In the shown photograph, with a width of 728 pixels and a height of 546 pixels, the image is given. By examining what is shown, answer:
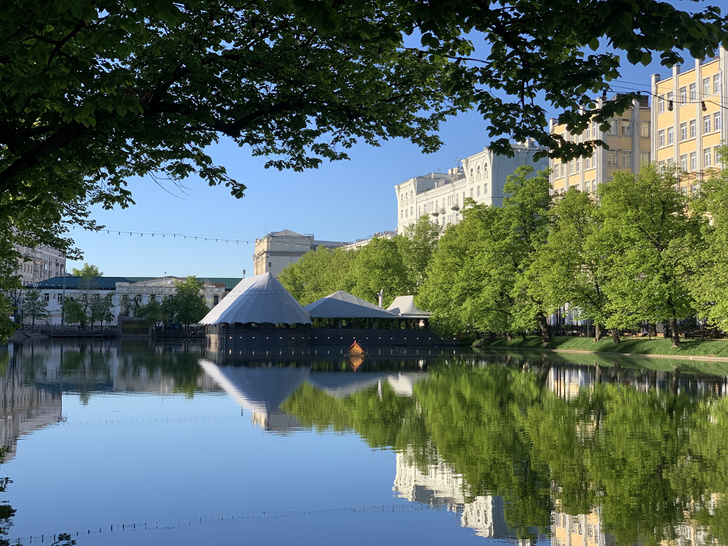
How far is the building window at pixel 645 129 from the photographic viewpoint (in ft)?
300

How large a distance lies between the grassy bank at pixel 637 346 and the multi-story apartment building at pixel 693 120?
17.7 metres

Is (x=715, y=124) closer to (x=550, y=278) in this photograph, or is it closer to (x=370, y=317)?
(x=550, y=278)

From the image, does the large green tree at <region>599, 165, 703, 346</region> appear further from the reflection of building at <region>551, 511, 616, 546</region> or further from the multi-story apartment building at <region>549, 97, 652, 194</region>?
the reflection of building at <region>551, 511, 616, 546</region>

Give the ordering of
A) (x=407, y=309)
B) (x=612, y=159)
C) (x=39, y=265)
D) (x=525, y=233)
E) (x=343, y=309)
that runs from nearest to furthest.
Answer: (x=525, y=233)
(x=343, y=309)
(x=407, y=309)
(x=612, y=159)
(x=39, y=265)

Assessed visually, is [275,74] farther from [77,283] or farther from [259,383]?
[77,283]

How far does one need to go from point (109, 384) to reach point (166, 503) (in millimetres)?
23150

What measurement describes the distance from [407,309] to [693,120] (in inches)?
1250

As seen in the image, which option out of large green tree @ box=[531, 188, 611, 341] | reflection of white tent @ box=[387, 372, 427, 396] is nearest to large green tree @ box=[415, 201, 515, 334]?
large green tree @ box=[531, 188, 611, 341]

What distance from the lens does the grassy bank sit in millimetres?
50594

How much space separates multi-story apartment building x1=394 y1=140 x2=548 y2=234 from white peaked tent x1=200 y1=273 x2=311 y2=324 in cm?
2681

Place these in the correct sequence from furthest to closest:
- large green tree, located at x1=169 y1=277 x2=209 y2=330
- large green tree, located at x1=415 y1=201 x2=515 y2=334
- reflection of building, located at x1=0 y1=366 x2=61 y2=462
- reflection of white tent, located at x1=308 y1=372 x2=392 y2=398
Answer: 1. large green tree, located at x1=169 y1=277 x2=209 y2=330
2. large green tree, located at x1=415 y1=201 x2=515 y2=334
3. reflection of white tent, located at x1=308 y1=372 x2=392 y2=398
4. reflection of building, located at x1=0 y1=366 x2=61 y2=462

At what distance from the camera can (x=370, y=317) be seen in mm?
81750

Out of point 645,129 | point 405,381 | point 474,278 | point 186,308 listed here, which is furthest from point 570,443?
point 186,308

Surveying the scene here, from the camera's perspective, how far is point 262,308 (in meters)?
77.5
